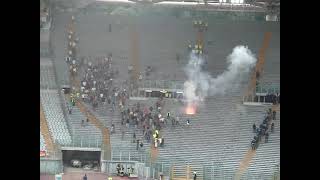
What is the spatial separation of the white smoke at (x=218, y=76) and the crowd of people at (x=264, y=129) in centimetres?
63

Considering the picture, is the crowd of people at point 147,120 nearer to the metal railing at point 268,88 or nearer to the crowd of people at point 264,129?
the crowd of people at point 264,129

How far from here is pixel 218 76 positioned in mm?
7793

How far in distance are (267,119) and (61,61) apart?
8.85ft

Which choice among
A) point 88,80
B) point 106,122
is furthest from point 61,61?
point 106,122

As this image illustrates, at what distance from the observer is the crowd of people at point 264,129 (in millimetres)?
7268

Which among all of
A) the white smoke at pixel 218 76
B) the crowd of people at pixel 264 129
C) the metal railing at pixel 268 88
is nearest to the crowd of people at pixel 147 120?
the white smoke at pixel 218 76

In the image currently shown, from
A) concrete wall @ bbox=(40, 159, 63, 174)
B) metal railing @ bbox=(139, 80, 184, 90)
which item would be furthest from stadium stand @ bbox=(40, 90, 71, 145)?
metal railing @ bbox=(139, 80, 184, 90)

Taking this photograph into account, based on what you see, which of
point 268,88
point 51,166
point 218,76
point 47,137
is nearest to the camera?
point 51,166

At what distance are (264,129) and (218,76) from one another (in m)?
0.93

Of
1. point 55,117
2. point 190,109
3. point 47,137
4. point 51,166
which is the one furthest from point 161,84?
point 51,166

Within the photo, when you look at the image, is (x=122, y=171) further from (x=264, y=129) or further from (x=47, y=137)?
(x=264, y=129)

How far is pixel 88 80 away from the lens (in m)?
7.65
